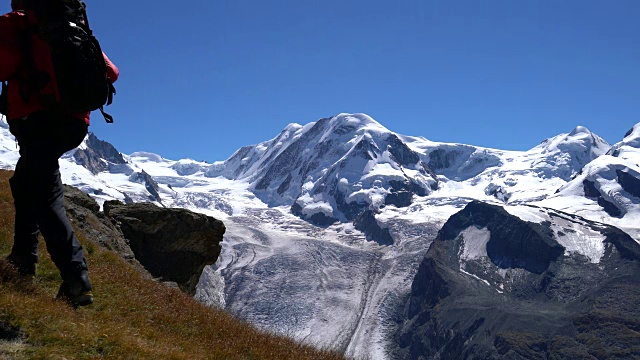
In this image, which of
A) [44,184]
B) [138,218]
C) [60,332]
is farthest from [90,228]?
[60,332]

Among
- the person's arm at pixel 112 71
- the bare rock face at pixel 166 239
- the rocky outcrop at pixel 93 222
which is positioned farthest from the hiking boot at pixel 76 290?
the bare rock face at pixel 166 239

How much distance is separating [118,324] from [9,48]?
12.9 ft

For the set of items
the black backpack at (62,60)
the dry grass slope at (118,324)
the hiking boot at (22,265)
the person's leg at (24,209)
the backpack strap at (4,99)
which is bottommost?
the dry grass slope at (118,324)

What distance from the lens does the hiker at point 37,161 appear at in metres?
8.36

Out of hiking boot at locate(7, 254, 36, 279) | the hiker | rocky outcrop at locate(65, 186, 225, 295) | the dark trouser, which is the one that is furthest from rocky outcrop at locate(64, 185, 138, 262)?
the dark trouser

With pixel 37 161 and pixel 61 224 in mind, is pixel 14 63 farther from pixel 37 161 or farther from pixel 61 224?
pixel 61 224

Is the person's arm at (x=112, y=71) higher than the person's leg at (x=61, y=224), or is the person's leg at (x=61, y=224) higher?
the person's arm at (x=112, y=71)

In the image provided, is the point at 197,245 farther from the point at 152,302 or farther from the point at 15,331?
the point at 15,331

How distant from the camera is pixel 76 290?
8.73 metres

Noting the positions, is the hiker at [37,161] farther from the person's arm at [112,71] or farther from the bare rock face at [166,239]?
the bare rock face at [166,239]

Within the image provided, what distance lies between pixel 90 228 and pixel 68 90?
1018 cm

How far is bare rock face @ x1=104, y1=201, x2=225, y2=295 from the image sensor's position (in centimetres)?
2448

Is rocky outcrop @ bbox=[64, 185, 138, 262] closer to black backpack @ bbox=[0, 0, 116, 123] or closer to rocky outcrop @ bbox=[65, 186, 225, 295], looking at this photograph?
rocky outcrop @ bbox=[65, 186, 225, 295]

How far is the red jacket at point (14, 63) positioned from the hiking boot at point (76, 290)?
2.23 m
